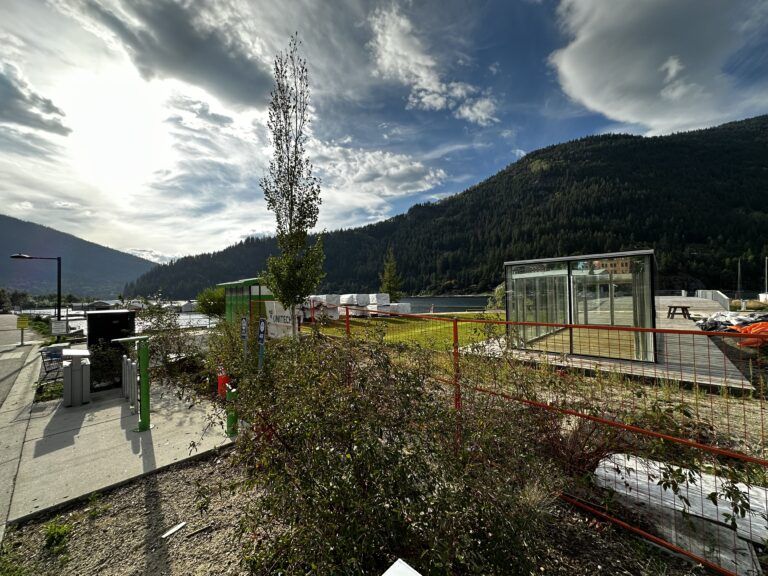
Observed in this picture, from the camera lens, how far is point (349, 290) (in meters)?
124

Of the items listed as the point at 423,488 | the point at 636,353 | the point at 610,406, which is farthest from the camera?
the point at 636,353

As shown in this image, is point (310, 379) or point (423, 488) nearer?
point (423, 488)

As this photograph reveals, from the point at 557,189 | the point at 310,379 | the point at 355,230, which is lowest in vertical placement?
the point at 310,379

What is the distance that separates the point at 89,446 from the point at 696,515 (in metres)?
6.42

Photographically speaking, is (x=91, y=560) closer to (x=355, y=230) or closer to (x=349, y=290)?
(x=349, y=290)

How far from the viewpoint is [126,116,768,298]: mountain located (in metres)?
98.2

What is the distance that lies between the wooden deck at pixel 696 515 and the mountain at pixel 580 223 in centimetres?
9929

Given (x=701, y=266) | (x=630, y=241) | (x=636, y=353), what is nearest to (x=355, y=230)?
(x=630, y=241)

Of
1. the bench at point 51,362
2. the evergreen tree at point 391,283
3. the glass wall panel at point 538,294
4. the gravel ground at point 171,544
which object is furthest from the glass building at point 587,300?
the evergreen tree at point 391,283

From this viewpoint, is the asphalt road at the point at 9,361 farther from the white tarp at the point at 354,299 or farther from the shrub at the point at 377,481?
the white tarp at the point at 354,299

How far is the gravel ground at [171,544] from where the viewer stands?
2.31m

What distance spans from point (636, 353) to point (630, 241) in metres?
116

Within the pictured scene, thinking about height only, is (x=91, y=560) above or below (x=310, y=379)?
below

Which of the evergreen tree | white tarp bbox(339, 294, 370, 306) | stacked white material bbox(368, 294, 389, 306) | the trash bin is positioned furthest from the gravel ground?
the evergreen tree
